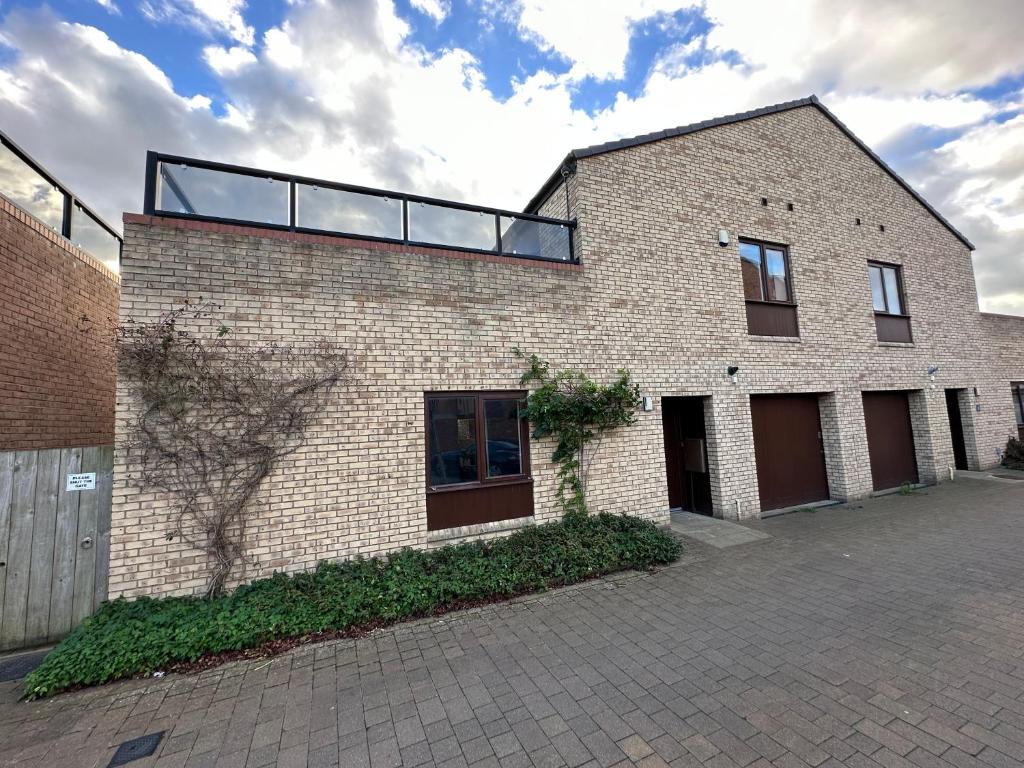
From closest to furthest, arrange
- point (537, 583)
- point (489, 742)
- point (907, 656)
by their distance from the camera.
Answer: point (489, 742) → point (907, 656) → point (537, 583)

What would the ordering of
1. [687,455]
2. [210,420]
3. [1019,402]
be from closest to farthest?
[210,420] → [687,455] → [1019,402]

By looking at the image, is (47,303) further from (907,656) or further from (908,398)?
(908,398)

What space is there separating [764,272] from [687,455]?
3.97 metres

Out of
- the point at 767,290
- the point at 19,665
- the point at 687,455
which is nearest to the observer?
the point at 19,665

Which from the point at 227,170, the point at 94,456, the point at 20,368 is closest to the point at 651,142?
the point at 227,170

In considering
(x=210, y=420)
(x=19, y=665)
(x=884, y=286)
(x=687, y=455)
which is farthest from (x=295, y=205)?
(x=884, y=286)

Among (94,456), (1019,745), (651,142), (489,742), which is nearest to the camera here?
(1019,745)

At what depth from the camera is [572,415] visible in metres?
6.24

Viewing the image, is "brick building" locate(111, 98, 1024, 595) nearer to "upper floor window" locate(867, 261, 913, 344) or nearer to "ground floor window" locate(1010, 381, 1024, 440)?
"upper floor window" locate(867, 261, 913, 344)

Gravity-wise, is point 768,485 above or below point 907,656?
above

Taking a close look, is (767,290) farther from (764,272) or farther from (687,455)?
(687,455)

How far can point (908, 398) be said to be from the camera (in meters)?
10.7

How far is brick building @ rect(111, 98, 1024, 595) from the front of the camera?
5.04 m

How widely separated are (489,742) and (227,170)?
6256mm
